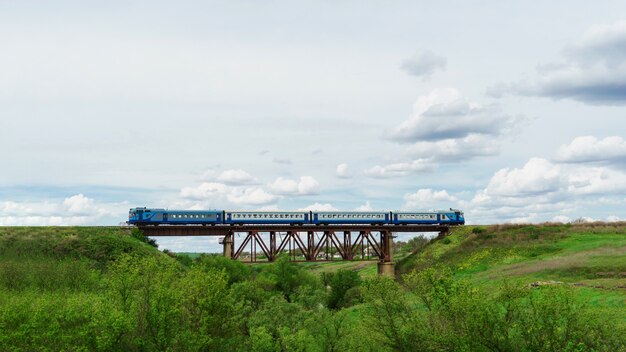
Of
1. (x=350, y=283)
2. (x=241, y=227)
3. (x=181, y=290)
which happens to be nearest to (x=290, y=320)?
(x=181, y=290)

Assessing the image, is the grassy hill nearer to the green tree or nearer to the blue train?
the blue train

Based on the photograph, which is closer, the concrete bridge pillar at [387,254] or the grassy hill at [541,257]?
the grassy hill at [541,257]

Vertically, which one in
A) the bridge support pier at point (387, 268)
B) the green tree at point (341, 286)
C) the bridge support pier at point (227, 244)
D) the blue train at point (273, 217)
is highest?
the blue train at point (273, 217)

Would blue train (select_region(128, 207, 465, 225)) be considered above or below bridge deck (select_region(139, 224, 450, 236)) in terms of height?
above

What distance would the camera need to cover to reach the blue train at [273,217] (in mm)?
75812

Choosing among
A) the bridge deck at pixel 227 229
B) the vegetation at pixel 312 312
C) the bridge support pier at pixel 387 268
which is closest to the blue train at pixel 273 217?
the bridge deck at pixel 227 229

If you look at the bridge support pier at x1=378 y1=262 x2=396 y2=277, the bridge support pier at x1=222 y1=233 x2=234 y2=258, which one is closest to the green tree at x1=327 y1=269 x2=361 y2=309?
the bridge support pier at x1=378 y1=262 x2=396 y2=277

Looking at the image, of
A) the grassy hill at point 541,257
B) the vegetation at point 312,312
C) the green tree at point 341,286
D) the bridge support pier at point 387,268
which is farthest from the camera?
the green tree at point 341,286

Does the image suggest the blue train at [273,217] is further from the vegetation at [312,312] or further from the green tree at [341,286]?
the vegetation at [312,312]

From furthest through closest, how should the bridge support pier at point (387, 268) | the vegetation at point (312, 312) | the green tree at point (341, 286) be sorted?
1. the green tree at point (341, 286)
2. the bridge support pier at point (387, 268)
3. the vegetation at point (312, 312)

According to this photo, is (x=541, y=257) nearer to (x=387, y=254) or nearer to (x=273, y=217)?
(x=387, y=254)

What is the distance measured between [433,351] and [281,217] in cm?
4868

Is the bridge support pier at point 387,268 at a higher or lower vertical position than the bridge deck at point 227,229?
lower

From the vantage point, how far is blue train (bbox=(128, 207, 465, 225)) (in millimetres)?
75812
